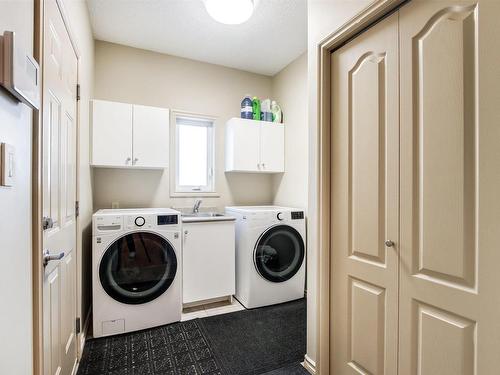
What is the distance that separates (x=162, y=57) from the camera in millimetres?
3053

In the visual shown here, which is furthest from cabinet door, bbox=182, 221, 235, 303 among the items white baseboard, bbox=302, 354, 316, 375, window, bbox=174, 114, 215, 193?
white baseboard, bbox=302, 354, 316, 375

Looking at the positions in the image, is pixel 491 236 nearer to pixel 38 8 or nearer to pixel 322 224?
pixel 322 224

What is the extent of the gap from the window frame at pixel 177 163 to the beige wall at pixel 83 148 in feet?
3.02

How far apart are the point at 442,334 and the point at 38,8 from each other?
78.0 inches

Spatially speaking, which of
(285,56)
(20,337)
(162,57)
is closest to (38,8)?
(20,337)

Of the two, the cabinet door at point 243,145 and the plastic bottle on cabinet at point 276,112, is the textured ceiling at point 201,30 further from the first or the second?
the cabinet door at point 243,145

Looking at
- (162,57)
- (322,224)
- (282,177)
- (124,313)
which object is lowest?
(124,313)

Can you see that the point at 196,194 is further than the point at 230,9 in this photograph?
Yes

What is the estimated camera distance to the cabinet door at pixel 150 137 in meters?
2.62

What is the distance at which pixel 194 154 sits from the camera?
10.8 ft

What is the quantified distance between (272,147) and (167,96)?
1.35 metres

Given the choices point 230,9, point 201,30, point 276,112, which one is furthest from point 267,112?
point 230,9

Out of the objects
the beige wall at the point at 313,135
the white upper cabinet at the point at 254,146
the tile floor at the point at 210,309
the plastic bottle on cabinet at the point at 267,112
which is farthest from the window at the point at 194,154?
the beige wall at the point at 313,135

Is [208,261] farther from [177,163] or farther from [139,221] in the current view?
[177,163]
